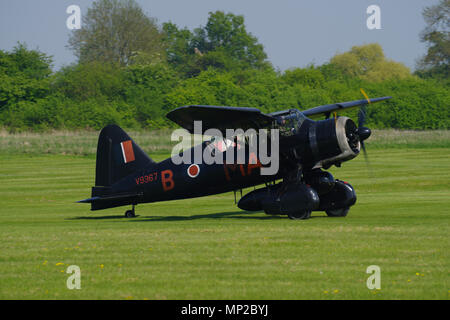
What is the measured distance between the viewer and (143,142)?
198 feet

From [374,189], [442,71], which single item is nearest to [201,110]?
[374,189]

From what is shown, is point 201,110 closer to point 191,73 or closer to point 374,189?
point 374,189

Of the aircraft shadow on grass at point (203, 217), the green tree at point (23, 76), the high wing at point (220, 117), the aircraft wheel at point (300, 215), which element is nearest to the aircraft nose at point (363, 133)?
the high wing at point (220, 117)

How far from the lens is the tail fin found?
2197 centimetres

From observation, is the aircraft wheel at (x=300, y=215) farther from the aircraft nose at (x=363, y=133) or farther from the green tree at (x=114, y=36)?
the green tree at (x=114, y=36)

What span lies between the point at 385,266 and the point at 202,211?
12561 mm

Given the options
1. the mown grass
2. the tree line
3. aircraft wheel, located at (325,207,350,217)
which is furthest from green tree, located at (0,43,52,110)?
aircraft wheel, located at (325,207,350,217)

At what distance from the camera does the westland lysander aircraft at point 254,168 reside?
1883cm

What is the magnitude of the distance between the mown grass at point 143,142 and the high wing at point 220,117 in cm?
3795

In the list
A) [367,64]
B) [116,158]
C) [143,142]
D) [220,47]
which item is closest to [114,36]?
[220,47]

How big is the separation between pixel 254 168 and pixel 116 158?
4602 millimetres

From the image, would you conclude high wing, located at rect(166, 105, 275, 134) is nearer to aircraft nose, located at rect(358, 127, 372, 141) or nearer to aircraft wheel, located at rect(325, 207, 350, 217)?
aircraft nose, located at rect(358, 127, 372, 141)

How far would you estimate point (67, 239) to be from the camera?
16188mm
